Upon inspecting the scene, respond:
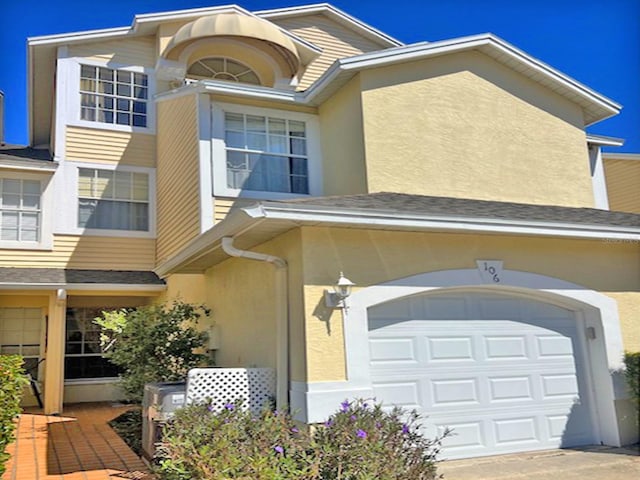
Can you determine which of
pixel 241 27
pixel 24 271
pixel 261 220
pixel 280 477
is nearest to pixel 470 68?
pixel 241 27

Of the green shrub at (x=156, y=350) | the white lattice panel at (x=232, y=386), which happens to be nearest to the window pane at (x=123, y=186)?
the green shrub at (x=156, y=350)

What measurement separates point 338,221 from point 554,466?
13.9 feet

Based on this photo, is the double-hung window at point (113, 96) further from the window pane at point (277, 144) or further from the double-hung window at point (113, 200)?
the window pane at point (277, 144)

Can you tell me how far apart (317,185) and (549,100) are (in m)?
4.94

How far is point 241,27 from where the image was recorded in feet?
41.0

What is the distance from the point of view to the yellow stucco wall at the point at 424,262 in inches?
272

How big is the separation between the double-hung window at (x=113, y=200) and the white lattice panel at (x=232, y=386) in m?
7.57

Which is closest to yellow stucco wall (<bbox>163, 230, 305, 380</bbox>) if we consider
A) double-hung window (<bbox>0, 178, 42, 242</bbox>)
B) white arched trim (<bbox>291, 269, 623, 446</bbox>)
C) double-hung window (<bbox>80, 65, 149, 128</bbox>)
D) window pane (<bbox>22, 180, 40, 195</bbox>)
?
white arched trim (<bbox>291, 269, 623, 446</bbox>)

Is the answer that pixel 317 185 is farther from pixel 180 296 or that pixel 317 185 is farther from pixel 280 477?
pixel 280 477

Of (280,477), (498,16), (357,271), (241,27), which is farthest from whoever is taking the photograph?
(241,27)

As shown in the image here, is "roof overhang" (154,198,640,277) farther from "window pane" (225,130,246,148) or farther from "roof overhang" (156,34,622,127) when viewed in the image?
"roof overhang" (156,34,622,127)

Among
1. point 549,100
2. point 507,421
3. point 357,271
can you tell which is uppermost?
point 549,100

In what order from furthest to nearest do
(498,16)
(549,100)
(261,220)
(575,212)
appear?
1. (549,100)
2. (498,16)
3. (575,212)
4. (261,220)

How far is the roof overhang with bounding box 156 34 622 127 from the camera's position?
393 inches
